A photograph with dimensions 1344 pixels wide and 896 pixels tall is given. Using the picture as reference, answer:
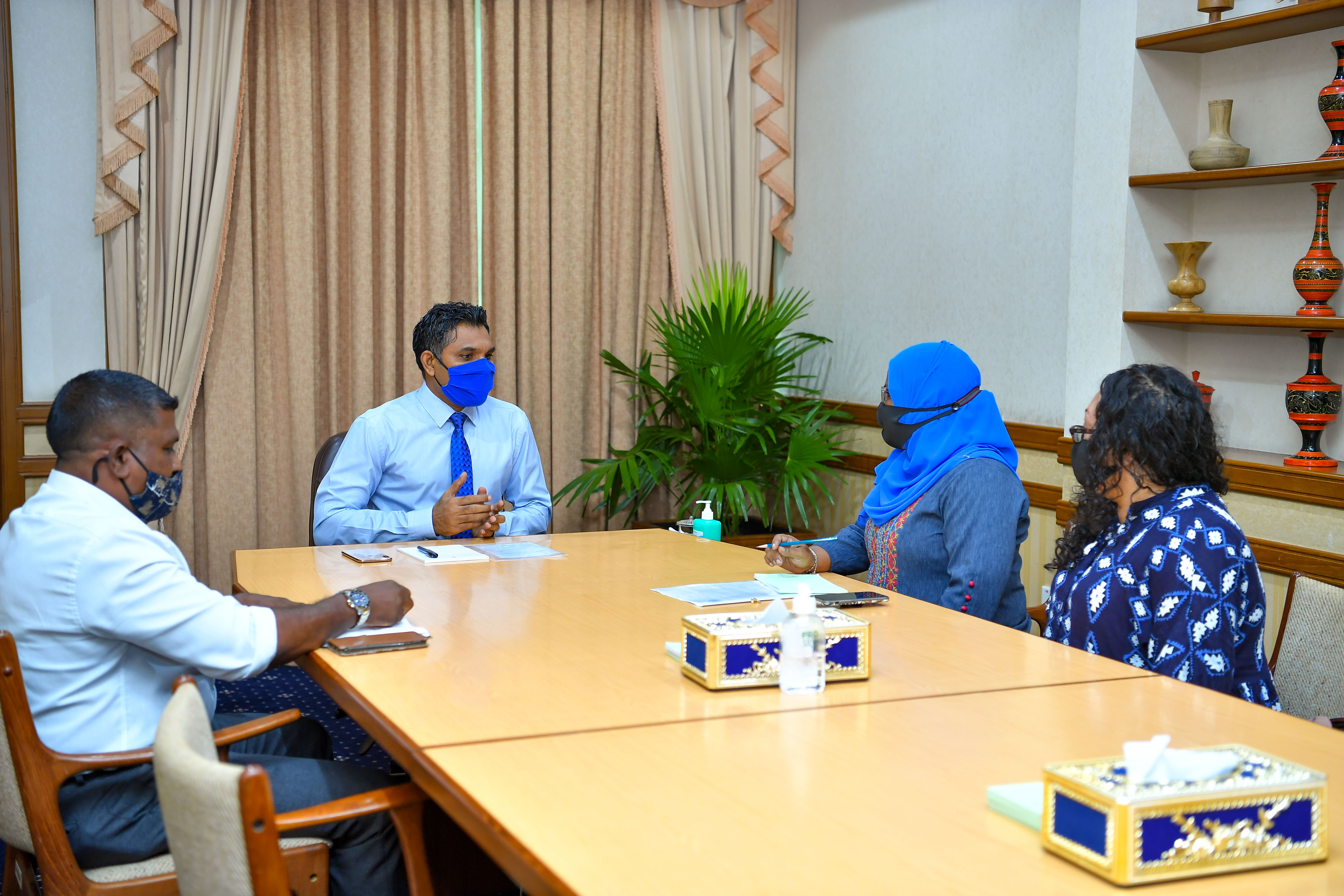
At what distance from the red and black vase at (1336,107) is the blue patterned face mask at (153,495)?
305cm

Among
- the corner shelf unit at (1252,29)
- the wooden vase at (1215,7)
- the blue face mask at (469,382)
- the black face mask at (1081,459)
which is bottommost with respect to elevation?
the black face mask at (1081,459)

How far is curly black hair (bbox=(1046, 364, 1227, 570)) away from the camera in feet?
7.73

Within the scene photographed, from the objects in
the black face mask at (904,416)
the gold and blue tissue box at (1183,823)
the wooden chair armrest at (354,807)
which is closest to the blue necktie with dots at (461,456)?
the black face mask at (904,416)

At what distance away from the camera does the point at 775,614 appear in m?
A: 1.97

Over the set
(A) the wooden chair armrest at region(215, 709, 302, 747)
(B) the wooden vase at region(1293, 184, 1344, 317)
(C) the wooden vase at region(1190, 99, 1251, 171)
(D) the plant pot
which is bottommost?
(D) the plant pot

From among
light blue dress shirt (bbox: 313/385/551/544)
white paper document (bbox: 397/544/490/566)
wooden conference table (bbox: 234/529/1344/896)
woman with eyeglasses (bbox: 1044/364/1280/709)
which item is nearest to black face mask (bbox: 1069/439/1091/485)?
woman with eyeglasses (bbox: 1044/364/1280/709)

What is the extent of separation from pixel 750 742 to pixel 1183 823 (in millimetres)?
613

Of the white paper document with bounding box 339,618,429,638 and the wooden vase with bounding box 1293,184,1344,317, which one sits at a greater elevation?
the wooden vase with bounding box 1293,184,1344,317

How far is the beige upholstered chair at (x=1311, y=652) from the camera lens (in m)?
2.56

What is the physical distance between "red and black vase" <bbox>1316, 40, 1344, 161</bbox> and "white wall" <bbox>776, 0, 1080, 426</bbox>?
1.05 meters

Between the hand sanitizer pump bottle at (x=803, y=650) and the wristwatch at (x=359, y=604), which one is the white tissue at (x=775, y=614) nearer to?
the hand sanitizer pump bottle at (x=803, y=650)

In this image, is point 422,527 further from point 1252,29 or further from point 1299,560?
point 1252,29

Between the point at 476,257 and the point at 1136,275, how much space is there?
9.52 feet

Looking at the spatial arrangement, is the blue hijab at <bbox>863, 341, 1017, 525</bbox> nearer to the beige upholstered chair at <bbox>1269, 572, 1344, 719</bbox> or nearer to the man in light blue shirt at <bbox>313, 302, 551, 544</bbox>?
the beige upholstered chair at <bbox>1269, 572, 1344, 719</bbox>
